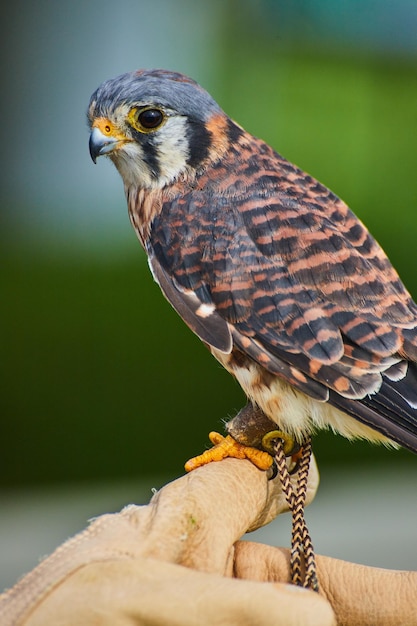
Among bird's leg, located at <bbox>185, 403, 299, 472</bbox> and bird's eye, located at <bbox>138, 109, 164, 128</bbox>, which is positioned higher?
bird's eye, located at <bbox>138, 109, 164, 128</bbox>

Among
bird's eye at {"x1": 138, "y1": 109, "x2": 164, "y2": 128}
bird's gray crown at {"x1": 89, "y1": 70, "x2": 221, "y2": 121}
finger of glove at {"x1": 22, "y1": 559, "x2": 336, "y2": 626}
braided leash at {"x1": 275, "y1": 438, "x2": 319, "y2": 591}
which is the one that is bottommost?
braided leash at {"x1": 275, "y1": 438, "x2": 319, "y2": 591}

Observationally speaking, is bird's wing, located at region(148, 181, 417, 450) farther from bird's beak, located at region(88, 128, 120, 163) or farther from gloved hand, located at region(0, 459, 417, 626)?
gloved hand, located at region(0, 459, 417, 626)

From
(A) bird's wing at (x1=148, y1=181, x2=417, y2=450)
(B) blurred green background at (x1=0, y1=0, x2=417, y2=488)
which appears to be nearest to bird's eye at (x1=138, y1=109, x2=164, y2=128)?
(A) bird's wing at (x1=148, y1=181, x2=417, y2=450)

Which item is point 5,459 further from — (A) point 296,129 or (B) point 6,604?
(B) point 6,604

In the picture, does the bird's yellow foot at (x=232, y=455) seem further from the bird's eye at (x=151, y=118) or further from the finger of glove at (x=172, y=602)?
the bird's eye at (x=151, y=118)

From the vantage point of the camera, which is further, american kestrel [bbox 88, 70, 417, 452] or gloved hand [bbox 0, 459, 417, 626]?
american kestrel [bbox 88, 70, 417, 452]

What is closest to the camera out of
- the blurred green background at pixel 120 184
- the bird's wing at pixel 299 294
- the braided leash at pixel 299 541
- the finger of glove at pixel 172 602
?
the finger of glove at pixel 172 602

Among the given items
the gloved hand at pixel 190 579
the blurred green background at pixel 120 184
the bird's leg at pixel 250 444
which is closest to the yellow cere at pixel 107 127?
the bird's leg at pixel 250 444

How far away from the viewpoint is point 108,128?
6.30 feet

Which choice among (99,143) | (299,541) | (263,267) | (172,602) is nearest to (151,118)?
(99,143)

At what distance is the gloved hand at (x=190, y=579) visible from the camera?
1168mm

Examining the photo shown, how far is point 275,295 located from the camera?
5.76 ft

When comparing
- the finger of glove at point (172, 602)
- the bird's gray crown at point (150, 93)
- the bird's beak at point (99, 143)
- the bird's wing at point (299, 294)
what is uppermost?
the bird's gray crown at point (150, 93)

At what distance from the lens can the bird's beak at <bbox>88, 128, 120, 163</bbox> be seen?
1909mm
